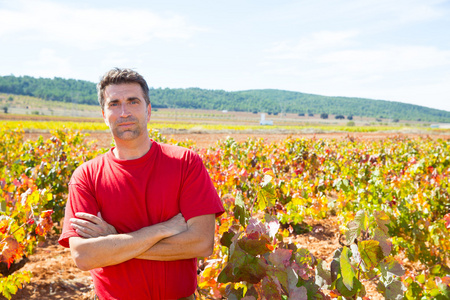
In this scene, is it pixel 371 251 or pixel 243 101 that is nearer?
pixel 371 251

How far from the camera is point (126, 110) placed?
171 centimetres

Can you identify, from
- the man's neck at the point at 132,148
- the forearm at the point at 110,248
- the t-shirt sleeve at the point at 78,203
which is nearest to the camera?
the forearm at the point at 110,248

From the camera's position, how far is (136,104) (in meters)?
1.75

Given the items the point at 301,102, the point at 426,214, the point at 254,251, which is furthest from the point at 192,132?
the point at 301,102

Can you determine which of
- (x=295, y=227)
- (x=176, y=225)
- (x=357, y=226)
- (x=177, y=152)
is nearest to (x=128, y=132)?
(x=177, y=152)

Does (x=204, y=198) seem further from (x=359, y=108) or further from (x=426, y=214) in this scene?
(x=359, y=108)

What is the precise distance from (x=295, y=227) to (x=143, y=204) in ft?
11.5

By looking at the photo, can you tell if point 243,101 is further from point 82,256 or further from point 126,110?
point 82,256

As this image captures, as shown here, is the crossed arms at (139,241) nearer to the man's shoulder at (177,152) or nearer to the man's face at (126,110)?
the man's shoulder at (177,152)

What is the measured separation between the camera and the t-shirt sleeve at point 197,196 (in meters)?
1.62

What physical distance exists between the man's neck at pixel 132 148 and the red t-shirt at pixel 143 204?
5cm

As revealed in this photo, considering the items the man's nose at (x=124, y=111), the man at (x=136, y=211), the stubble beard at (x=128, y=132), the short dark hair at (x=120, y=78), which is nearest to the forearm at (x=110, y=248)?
the man at (x=136, y=211)

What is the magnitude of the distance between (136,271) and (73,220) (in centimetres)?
37

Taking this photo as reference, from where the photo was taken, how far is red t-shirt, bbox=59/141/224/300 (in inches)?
62.1
